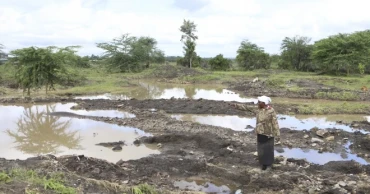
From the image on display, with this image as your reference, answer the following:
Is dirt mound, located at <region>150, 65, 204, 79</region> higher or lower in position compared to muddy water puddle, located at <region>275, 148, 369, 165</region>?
higher

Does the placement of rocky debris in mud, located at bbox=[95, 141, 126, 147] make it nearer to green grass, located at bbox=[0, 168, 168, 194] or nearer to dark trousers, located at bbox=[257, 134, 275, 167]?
green grass, located at bbox=[0, 168, 168, 194]

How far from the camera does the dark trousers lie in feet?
23.8

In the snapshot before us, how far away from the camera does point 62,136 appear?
11.7 m

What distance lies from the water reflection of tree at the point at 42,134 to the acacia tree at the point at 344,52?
26.6m

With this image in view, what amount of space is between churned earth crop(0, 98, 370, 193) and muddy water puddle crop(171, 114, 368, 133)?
1.74 m

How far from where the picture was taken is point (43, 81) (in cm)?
2083

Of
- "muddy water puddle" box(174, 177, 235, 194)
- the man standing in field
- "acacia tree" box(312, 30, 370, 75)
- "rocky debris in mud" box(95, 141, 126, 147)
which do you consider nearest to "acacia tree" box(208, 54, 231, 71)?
"acacia tree" box(312, 30, 370, 75)

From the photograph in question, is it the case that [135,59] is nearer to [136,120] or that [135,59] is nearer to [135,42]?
[135,42]

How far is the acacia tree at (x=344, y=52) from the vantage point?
31391mm

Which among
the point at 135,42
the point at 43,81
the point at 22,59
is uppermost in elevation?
the point at 135,42

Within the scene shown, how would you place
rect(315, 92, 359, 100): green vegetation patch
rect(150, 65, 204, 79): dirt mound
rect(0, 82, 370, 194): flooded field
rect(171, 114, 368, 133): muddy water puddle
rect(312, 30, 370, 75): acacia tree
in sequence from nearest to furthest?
1. rect(0, 82, 370, 194): flooded field
2. rect(171, 114, 368, 133): muddy water puddle
3. rect(315, 92, 359, 100): green vegetation patch
4. rect(312, 30, 370, 75): acacia tree
5. rect(150, 65, 204, 79): dirt mound

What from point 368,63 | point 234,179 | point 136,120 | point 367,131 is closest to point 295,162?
point 234,179

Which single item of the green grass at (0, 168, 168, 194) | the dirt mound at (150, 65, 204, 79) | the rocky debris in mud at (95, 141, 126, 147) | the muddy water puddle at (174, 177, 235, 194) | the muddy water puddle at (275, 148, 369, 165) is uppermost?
the dirt mound at (150, 65, 204, 79)

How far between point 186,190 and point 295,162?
288 centimetres
